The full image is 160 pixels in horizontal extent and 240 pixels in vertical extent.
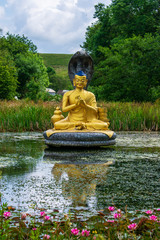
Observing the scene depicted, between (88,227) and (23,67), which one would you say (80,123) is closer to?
(88,227)

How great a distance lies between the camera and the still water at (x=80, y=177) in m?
3.56

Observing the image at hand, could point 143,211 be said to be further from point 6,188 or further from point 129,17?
point 129,17

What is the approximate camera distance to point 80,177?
4695 millimetres

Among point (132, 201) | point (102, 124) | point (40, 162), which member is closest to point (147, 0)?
point (102, 124)

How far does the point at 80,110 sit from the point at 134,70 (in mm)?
16850

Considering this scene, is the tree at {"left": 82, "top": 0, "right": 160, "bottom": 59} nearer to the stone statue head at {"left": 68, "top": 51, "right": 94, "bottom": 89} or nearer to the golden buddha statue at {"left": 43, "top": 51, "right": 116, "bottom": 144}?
the stone statue head at {"left": 68, "top": 51, "right": 94, "bottom": 89}

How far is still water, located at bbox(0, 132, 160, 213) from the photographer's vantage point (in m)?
3.56

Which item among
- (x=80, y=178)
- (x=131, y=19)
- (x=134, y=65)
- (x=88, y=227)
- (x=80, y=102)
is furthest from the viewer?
(x=131, y=19)

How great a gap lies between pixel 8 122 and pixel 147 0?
75.4ft

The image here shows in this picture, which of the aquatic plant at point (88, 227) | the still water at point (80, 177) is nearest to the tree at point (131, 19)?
the still water at point (80, 177)

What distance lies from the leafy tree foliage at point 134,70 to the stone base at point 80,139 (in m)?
17.3

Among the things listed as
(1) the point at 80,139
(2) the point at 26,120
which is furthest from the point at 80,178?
(2) the point at 26,120

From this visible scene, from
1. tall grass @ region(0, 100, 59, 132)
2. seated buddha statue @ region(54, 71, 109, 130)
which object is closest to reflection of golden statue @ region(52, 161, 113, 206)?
seated buddha statue @ region(54, 71, 109, 130)

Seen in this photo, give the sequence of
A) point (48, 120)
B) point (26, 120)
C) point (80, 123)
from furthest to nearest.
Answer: point (48, 120)
point (26, 120)
point (80, 123)
